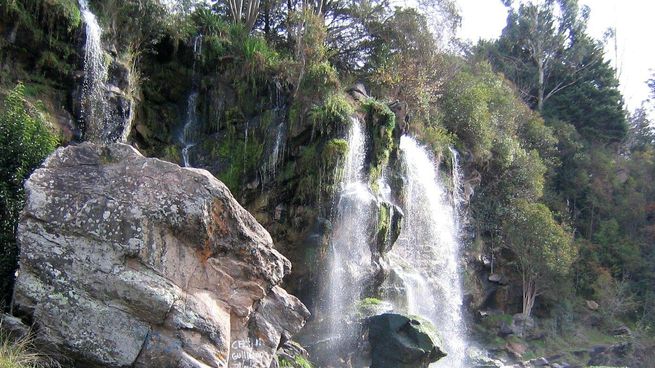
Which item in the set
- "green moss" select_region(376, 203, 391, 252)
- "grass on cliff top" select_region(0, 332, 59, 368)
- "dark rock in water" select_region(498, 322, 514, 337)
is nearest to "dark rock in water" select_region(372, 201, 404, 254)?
"green moss" select_region(376, 203, 391, 252)

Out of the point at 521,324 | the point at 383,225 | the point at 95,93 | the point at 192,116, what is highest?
the point at 192,116

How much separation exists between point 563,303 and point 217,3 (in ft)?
59.4

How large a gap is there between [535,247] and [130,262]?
1895 centimetres

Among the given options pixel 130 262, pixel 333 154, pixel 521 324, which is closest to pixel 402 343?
pixel 333 154

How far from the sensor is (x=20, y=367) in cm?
587

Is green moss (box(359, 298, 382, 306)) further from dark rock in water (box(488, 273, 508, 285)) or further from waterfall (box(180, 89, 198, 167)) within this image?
dark rock in water (box(488, 273, 508, 285))

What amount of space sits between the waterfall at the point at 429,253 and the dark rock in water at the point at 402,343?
3.74 meters

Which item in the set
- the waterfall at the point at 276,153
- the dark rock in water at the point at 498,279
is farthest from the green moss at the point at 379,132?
the dark rock in water at the point at 498,279

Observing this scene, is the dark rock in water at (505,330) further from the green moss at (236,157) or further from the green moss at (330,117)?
the green moss at (236,157)

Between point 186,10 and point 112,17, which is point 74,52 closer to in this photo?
point 112,17

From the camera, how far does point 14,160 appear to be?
25.8ft

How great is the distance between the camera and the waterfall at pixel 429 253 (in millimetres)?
17000

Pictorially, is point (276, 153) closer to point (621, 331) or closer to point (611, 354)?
point (611, 354)

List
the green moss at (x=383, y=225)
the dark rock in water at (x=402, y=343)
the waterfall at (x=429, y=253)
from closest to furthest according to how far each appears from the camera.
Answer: the dark rock in water at (x=402, y=343), the green moss at (x=383, y=225), the waterfall at (x=429, y=253)
